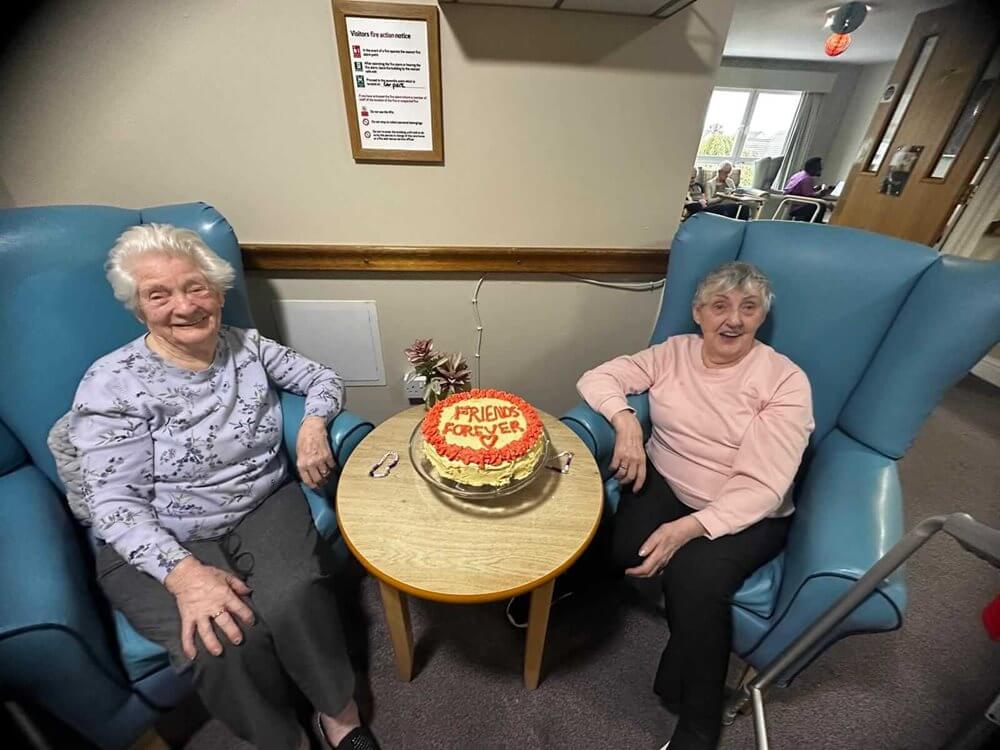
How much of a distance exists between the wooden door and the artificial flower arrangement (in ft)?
11.2

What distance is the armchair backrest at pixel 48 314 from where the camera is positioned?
0.91m

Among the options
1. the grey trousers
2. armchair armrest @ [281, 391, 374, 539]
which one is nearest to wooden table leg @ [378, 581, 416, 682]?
the grey trousers

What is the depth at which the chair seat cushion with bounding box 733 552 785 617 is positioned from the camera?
94 centimetres

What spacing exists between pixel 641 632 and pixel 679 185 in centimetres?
146

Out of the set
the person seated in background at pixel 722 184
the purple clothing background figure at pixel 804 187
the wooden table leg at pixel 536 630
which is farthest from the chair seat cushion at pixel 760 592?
the purple clothing background figure at pixel 804 187

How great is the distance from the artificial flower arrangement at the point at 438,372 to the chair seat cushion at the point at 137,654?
774mm

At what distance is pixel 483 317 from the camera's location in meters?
1.61

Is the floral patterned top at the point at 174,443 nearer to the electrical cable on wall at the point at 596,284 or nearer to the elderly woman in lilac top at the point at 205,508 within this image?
the elderly woman in lilac top at the point at 205,508

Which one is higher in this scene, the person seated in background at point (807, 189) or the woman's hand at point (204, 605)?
the person seated in background at point (807, 189)

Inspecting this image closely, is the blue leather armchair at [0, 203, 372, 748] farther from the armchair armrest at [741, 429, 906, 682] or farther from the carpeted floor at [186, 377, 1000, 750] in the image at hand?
the armchair armrest at [741, 429, 906, 682]

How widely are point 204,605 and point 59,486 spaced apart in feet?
1.81

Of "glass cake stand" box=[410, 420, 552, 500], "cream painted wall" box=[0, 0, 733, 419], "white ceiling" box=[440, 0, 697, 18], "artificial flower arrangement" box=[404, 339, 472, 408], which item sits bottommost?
"glass cake stand" box=[410, 420, 552, 500]

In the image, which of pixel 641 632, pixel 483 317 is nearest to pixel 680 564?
pixel 641 632

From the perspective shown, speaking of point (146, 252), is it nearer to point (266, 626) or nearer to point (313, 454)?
point (313, 454)
